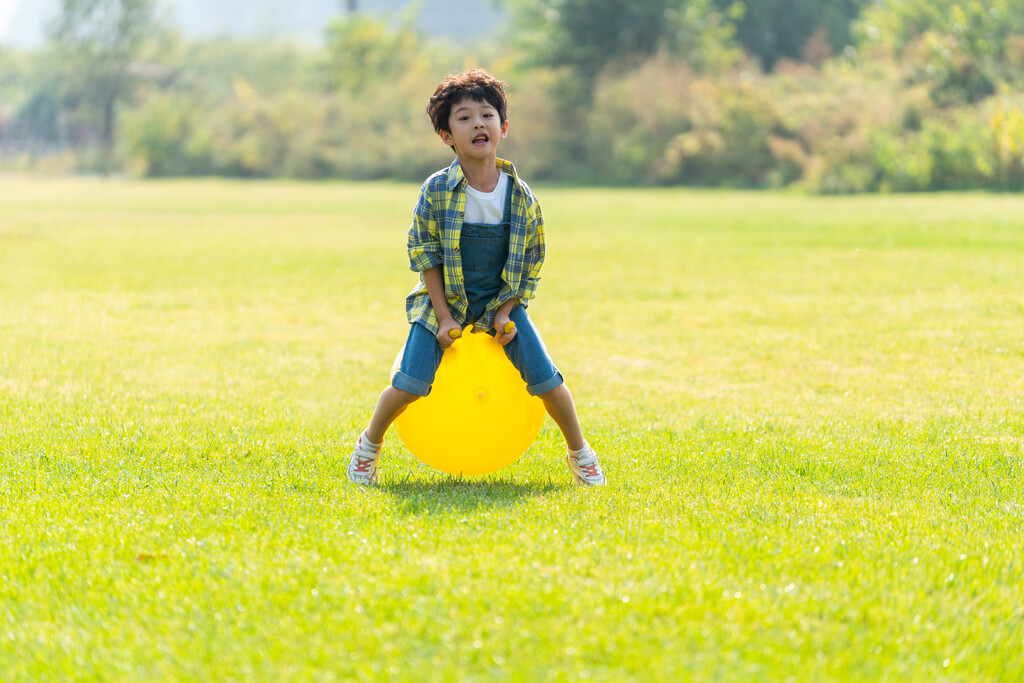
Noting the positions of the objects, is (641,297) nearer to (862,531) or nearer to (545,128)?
(862,531)

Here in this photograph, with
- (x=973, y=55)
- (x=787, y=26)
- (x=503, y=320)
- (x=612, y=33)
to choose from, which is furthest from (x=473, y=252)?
(x=787, y=26)

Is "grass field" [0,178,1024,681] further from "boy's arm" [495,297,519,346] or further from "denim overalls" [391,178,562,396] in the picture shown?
"boy's arm" [495,297,519,346]

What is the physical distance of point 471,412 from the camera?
15.9ft

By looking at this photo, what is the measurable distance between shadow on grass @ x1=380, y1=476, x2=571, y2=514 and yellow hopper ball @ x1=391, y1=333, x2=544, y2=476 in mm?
115

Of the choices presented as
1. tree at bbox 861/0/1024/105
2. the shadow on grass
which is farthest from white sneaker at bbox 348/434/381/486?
tree at bbox 861/0/1024/105

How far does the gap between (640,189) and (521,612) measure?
1418 inches

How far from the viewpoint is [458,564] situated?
12.4 ft

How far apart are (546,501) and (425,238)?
1.23 m

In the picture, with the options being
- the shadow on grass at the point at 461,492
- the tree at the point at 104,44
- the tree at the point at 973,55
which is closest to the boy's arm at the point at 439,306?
the shadow on grass at the point at 461,492

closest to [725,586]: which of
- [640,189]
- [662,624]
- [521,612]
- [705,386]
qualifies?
[662,624]

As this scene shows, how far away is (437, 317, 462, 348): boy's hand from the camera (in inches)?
189

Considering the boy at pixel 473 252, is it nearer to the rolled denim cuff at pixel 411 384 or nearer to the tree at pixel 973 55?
the rolled denim cuff at pixel 411 384

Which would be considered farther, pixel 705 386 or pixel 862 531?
pixel 705 386

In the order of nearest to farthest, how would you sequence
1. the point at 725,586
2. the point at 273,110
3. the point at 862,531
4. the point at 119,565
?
the point at 725,586, the point at 119,565, the point at 862,531, the point at 273,110
